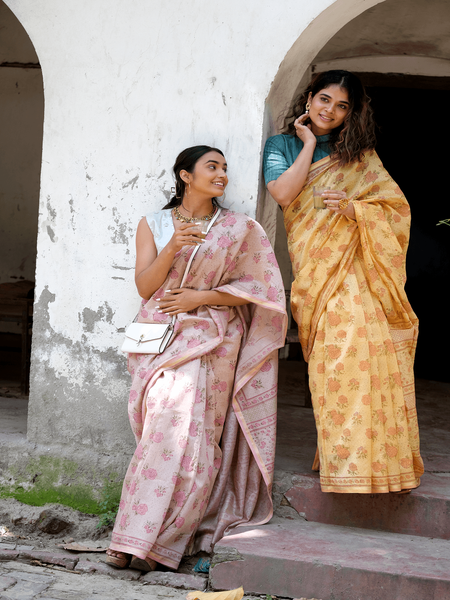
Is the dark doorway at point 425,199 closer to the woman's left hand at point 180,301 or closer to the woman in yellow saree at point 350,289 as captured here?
the woman in yellow saree at point 350,289

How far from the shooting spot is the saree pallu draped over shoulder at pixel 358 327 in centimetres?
280

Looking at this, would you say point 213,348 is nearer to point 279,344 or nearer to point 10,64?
point 279,344

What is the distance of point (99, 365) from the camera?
10.7 ft

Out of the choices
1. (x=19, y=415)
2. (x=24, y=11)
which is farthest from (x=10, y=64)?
(x=19, y=415)

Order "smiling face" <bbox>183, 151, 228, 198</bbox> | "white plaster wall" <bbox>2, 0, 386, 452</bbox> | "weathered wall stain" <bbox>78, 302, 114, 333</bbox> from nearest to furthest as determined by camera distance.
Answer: "smiling face" <bbox>183, 151, 228, 198</bbox>
"white plaster wall" <bbox>2, 0, 386, 452</bbox>
"weathered wall stain" <bbox>78, 302, 114, 333</bbox>

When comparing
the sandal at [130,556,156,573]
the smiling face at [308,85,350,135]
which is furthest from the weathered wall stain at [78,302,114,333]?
the smiling face at [308,85,350,135]

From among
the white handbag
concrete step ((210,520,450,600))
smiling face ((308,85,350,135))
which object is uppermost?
smiling face ((308,85,350,135))

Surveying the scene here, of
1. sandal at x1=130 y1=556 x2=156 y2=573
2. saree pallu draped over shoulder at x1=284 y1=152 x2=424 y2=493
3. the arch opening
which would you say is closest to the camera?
sandal at x1=130 y1=556 x2=156 y2=573

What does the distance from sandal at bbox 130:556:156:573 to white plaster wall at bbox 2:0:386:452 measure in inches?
27.4

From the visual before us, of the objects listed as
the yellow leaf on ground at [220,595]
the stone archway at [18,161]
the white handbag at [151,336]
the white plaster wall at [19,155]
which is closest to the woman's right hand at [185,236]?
the white handbag at [151,336]

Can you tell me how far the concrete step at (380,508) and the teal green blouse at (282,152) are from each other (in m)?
1.45

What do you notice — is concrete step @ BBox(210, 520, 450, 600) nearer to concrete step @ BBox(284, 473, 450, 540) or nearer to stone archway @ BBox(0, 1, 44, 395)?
concrete step @ BBox(284, 473, 450, 540)

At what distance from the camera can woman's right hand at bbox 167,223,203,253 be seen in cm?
270

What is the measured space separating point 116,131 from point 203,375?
50.5 inches
